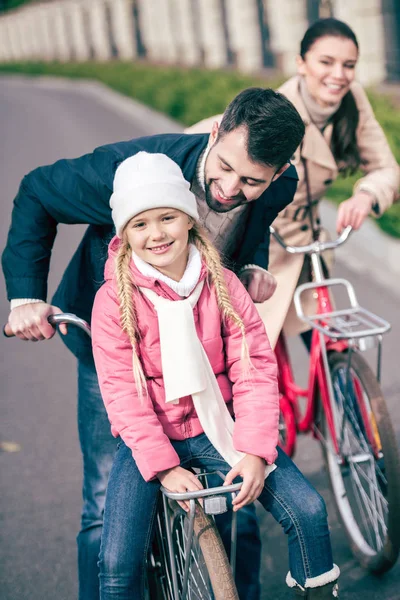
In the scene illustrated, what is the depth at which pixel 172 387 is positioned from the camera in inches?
100

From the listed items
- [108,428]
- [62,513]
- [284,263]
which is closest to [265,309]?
[284,263]

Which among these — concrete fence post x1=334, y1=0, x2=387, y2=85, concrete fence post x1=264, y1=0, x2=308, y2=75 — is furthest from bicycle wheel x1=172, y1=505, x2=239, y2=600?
concrete fence post x1=264, y1=0, x2=308, y2=75

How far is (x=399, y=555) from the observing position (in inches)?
145

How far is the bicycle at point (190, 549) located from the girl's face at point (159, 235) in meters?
0.40

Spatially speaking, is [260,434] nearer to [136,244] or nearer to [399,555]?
[136,244]

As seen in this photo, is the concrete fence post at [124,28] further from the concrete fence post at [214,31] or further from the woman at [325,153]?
the woman at [325,153]

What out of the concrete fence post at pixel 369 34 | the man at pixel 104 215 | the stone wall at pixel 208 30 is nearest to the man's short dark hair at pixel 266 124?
the man at pixel 104 215

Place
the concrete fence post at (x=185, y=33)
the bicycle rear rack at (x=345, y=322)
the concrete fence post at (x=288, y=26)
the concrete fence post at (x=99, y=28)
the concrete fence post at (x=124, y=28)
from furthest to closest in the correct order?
the concrete fence post at (x=99, y=28) < the concrete fence post at (x=124, y=28) < the concrete fence post at (x=185, y=33) < the concrete fence post at (x=288, y=26) < the bicycle rear rack at (x=345, y=322)

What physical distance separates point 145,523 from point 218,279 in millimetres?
723

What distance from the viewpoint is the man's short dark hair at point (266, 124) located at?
2631 mm

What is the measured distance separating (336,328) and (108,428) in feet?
3.63

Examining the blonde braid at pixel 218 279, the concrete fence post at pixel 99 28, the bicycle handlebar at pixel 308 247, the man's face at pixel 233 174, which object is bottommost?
the concrete fence post at pixel 99 28

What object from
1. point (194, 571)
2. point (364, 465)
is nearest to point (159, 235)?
point (194, 571)

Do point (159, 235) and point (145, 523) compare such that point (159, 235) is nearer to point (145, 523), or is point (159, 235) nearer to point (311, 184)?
point (145, 523)
